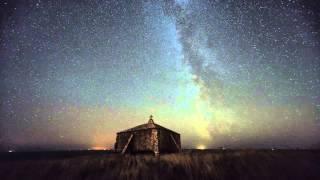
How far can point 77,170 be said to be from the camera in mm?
16609

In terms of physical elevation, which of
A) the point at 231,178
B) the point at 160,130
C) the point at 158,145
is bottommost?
the point at 231,178

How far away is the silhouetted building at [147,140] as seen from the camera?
29.7 metres

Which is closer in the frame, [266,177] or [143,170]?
[266,177]

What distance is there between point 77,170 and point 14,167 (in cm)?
557

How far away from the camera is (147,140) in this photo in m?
30.1

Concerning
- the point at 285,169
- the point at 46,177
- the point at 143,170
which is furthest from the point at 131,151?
the point at 285,169

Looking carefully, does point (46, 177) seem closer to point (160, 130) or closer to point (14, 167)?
point (14, 167)

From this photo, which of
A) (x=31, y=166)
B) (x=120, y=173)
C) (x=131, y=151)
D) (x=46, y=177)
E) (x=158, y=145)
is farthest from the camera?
(x=131, y=151)

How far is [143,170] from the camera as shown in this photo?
17.3 meters

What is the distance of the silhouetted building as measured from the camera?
29719 millimetres

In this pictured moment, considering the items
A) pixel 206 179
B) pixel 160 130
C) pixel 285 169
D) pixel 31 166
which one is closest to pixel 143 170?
pixel 206 179

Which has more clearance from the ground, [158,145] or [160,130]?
[160,130]

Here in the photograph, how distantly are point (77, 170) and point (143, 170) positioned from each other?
16.0ft

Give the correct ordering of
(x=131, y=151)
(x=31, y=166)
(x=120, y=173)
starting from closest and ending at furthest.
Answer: (x=120, y=173), (x=31, y=166), (x=131, y=151)
